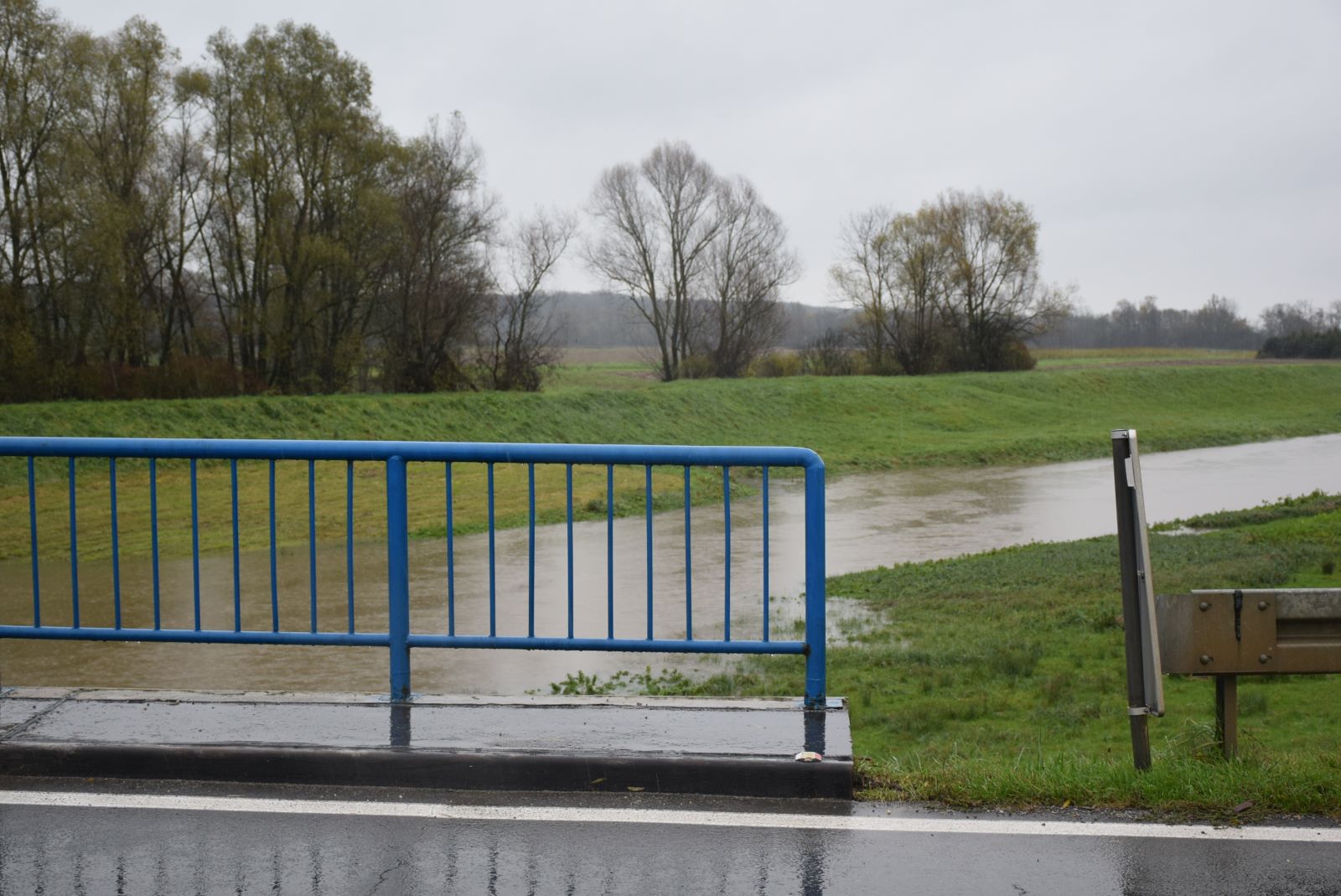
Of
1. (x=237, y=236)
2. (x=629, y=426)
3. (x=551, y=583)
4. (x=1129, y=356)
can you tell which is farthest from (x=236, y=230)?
(x=1129, y=356)

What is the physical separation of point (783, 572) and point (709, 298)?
43798 millimetres

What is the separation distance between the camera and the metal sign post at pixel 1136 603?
185 inches

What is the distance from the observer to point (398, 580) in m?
5.52

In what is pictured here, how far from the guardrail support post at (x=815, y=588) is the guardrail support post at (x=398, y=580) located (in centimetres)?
180

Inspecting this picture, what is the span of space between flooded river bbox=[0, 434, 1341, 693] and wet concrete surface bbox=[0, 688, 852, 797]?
3.90 m

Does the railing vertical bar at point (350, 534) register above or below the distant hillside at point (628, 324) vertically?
below

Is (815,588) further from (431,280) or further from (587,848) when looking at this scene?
(431,280)

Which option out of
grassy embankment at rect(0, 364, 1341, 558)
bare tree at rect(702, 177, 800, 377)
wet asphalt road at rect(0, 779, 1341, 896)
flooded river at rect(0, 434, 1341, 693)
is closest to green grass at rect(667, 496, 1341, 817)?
wet asphalt road at rect(0, 779, 1341, 896)

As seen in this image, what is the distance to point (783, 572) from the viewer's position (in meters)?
15.4

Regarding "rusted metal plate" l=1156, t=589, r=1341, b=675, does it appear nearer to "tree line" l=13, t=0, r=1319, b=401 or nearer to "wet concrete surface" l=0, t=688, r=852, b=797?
"wet concrete surface" l=0, t=688, r=852, b=797

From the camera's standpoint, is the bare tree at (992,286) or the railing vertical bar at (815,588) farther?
the bare tree at (992,286)

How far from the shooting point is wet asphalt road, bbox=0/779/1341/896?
3.89 metres

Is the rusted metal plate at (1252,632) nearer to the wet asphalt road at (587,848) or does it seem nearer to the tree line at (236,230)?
the wet asphalt road at (587,848)

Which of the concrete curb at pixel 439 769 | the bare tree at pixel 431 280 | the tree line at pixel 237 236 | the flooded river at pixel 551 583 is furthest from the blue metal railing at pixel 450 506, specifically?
the bare tree at pixel 431 280
